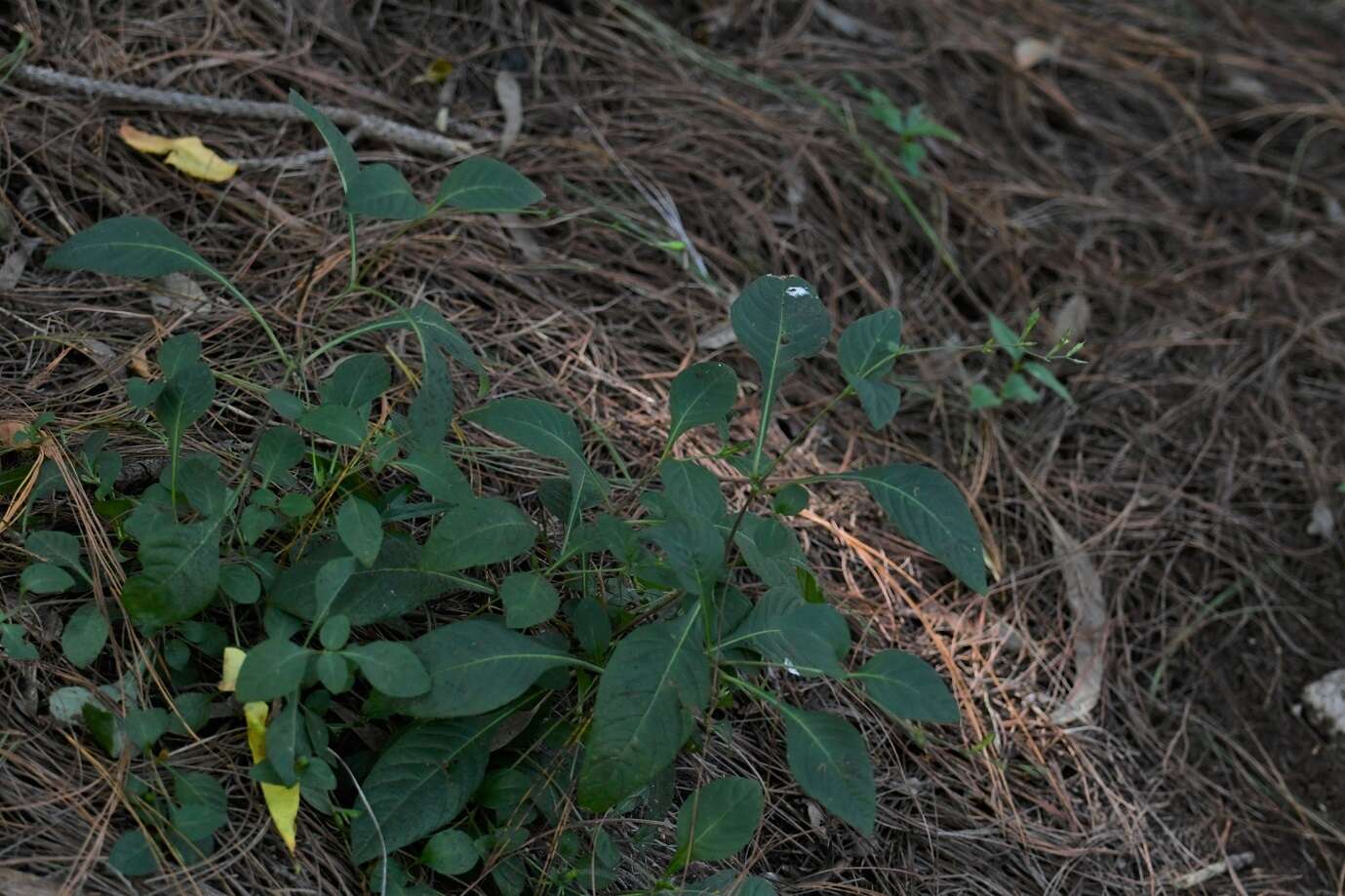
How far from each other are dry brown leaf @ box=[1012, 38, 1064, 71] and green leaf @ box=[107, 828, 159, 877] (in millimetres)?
3151

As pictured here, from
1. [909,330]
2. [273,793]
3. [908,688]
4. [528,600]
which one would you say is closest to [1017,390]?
[909,330]

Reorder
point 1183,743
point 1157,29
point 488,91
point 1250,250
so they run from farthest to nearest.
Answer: point 1157,29 → point 1250,250 → point 488,91 → point 1183,743

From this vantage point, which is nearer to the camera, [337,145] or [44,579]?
[44,579]

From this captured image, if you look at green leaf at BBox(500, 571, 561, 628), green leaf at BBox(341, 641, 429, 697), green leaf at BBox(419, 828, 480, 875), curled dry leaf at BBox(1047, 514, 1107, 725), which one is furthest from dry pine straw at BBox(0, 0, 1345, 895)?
green leaf at BBox(500, 571, 561, 628)

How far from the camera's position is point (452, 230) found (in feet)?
8.11

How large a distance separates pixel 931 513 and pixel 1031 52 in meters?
2.45

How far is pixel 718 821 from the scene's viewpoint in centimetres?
159

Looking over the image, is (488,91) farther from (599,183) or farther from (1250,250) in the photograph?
(1250,250)

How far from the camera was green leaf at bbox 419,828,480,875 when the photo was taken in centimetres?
152

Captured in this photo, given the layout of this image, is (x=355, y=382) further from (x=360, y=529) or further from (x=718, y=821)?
(x=718, y=821)

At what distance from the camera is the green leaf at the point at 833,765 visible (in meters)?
1.49

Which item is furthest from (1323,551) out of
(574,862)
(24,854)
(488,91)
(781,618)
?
(24,854)

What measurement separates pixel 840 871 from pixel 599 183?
1628mm

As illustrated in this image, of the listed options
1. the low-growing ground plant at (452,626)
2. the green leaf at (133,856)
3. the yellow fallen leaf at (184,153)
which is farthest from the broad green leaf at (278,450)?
the yellow fallen leaf at (184,153)
